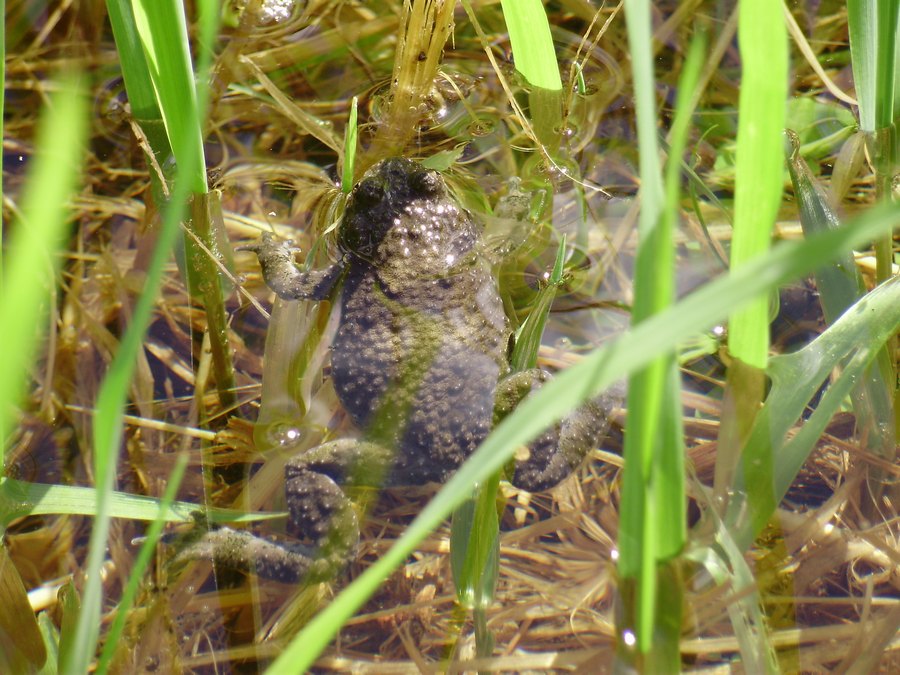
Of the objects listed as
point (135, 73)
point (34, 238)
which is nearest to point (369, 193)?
point (135, 73)

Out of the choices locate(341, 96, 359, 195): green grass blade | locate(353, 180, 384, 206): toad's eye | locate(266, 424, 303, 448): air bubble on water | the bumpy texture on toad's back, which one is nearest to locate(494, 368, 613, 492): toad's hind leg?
the bumpy texture on toad's back

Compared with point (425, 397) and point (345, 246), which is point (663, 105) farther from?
point (425, 397)

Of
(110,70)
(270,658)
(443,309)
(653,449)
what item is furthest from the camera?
(110,70)

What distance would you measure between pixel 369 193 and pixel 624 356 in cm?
205

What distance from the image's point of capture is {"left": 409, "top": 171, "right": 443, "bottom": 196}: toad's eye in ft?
10.4

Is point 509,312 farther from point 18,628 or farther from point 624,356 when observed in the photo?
point 18,628

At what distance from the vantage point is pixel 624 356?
1313 mm

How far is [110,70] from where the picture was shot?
3998 mm

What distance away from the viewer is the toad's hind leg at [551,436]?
270 cm

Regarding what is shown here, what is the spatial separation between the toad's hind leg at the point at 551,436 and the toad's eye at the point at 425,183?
2.98 ft

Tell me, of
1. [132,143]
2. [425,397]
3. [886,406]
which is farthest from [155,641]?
[886,406]

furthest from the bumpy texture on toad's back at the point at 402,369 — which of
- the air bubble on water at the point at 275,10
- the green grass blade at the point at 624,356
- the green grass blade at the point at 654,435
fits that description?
the air bubble on water at the point at 275,10

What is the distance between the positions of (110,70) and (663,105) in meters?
2.95

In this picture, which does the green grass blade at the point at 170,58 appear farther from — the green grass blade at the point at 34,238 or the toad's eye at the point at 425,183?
the toad's eye at the point at 425,183
